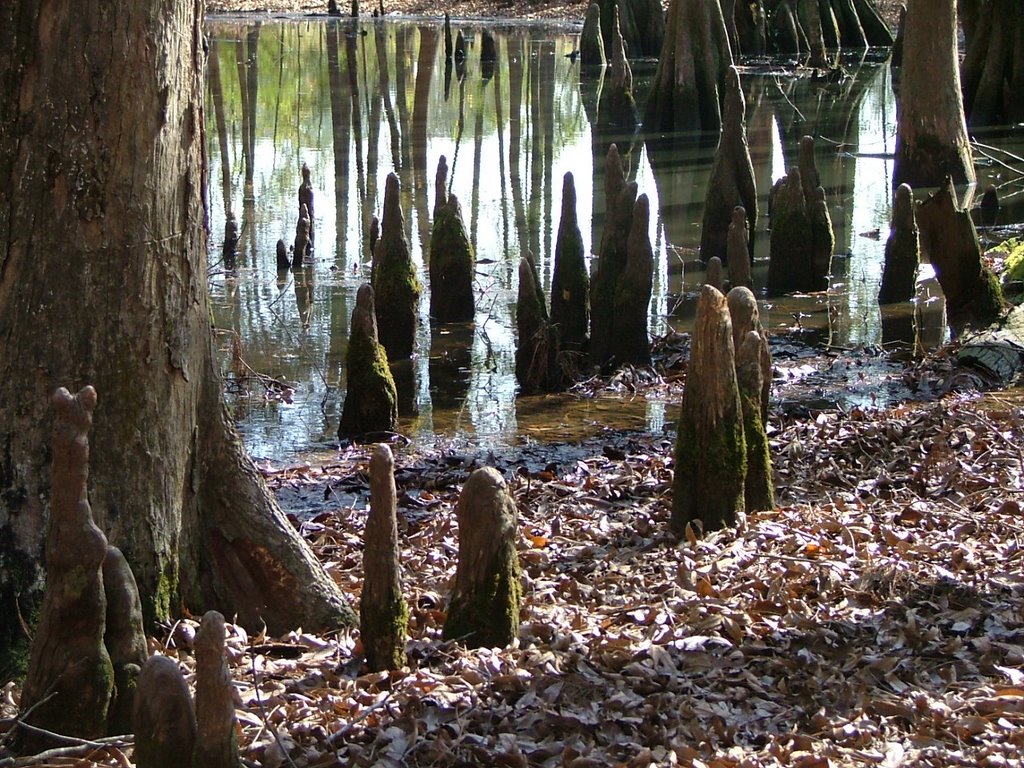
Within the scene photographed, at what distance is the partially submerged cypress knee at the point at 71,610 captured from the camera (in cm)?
351

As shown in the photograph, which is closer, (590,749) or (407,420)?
(590,749)

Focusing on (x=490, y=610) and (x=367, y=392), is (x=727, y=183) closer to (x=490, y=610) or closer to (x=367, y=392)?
(x=367, y=392)

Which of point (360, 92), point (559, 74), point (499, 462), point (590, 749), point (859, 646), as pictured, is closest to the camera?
point (590, 749)

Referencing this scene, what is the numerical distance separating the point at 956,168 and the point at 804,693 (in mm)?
15010

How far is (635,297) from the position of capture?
10.5 metres

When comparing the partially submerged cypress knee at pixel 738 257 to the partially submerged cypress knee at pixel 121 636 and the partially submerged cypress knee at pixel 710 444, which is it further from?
the partially submerged cypress knee at pixel 121 636

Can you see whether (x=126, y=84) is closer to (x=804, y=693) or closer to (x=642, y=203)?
(x=804, y=693)

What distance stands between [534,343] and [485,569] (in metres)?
5.94

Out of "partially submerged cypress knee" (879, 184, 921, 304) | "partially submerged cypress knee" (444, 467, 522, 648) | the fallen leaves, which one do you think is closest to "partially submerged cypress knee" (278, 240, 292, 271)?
"partially submerged cypress knee" (879, 184, 921, 304)

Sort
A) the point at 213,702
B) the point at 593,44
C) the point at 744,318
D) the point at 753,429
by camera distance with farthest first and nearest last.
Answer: the point at 593,44
the point at 744,318
the point at 753,429
the point at 213,702

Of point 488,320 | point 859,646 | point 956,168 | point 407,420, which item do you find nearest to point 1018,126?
point 956,168

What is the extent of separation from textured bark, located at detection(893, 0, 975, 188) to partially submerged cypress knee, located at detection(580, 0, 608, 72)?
2038 centimetres

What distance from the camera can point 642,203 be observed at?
10.2 m

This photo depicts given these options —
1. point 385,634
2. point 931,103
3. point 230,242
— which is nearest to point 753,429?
point 385,634
